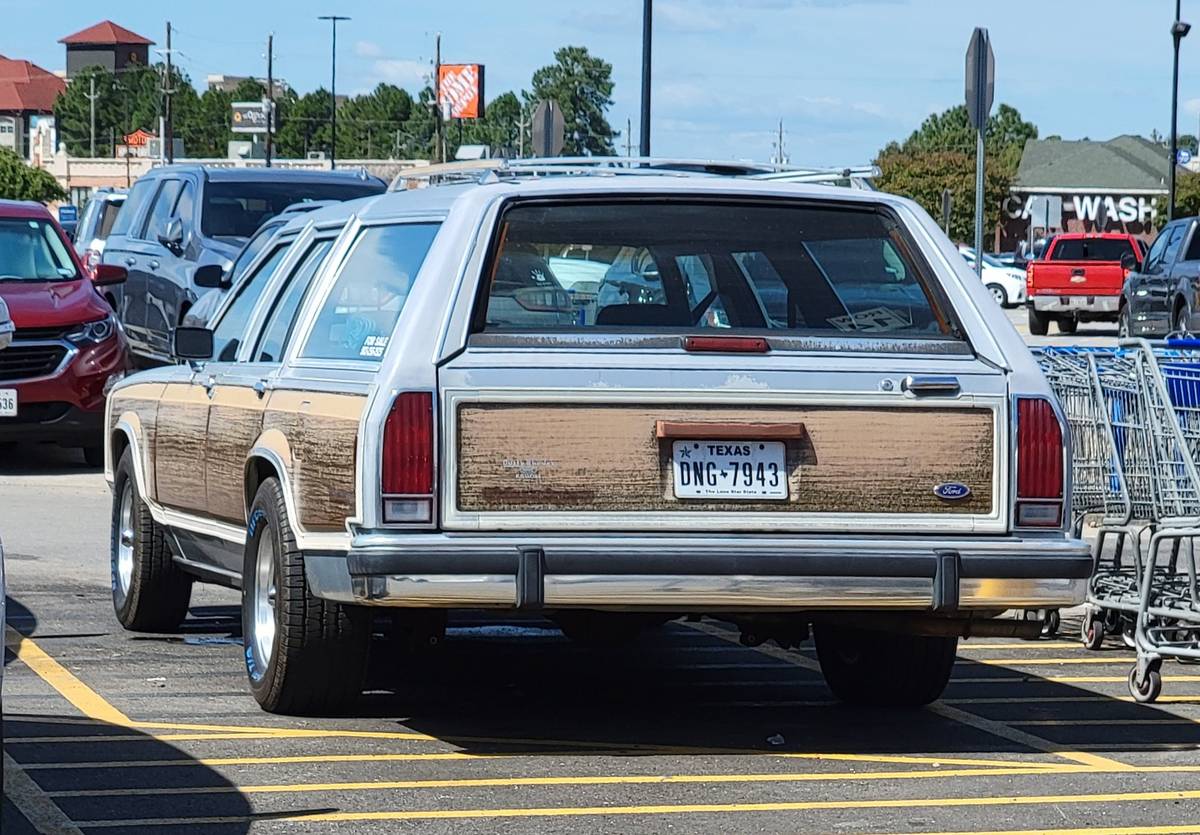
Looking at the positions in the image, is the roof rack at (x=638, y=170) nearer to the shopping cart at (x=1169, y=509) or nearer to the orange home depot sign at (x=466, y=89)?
the shopping cart at (x=1169, y=509)

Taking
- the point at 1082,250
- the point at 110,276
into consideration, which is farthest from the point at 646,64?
the point at 1082,250

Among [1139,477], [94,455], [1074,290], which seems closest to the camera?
[1139,477]

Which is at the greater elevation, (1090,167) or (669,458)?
(1090,167)

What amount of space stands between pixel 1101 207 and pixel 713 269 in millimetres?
119110

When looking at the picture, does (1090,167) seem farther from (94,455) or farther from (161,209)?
(94,455)

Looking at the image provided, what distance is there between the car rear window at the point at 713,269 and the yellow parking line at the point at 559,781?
4.18ft

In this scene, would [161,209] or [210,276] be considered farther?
[161,209]

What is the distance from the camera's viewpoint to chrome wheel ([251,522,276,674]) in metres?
7.13

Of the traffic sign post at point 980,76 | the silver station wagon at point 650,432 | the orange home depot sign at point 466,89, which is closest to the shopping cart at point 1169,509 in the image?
the silver station wagon at point 650,432

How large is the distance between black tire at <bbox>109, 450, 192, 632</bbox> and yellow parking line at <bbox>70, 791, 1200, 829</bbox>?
10.6 feet

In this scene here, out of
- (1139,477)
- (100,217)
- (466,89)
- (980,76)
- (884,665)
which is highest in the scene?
(466,89)

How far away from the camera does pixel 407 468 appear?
6344 millimetres

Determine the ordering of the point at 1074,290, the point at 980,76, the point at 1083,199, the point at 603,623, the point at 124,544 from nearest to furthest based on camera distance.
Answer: the point at 603,623
the point at 124,544
the point at 980,76
the point at 1074,290
the point at 1083,199

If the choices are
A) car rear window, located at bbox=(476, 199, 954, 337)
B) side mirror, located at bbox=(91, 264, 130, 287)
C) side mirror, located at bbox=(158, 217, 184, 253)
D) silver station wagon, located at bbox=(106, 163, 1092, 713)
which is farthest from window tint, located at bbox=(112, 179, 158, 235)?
car rear window, located at bbox=(476, 199, 954, 337)
